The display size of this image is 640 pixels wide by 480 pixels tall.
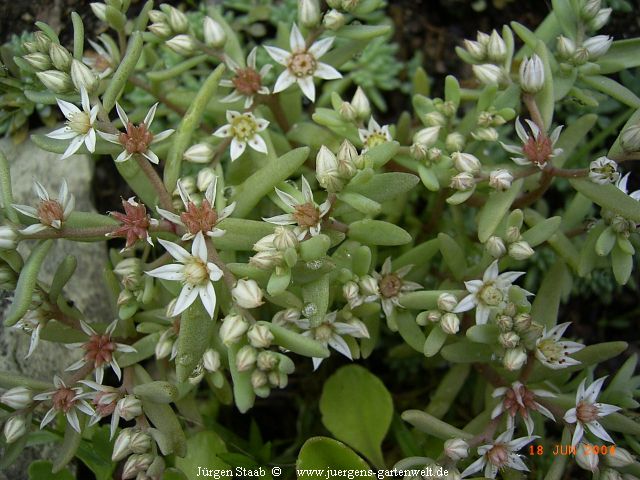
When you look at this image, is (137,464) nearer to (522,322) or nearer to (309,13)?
(522,322)

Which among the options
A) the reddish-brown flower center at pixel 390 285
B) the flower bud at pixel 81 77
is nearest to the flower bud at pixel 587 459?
the reddish-brown flower center at pixel 390 285

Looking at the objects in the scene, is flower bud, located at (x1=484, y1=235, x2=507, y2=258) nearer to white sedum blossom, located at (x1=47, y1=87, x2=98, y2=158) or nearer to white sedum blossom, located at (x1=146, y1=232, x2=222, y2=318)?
white sedum blossom, located at (x1=146, y1=232, x2=222, y2=318)

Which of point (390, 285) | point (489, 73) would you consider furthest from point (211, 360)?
point (489, 73)

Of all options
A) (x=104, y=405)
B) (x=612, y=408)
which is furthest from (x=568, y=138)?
(x=104, y=405)

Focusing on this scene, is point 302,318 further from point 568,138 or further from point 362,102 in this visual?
point 568,138

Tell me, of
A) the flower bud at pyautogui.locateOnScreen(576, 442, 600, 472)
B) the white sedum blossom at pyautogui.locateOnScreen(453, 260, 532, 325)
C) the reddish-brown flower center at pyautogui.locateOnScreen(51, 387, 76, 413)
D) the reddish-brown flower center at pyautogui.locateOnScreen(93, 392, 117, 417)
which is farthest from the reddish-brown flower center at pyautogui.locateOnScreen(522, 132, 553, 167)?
the reddish-brown flower center at pyautogui.locateOnScreen(51, 387, 76, 413)

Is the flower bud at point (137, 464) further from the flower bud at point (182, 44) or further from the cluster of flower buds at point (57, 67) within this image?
the flower bud at point (182, 44)
